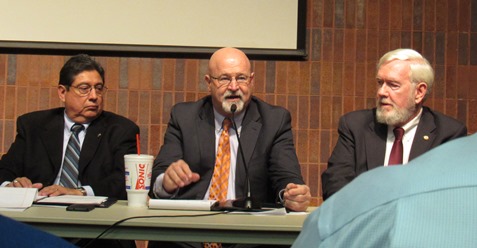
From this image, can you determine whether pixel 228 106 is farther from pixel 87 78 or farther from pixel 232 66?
pixel 87 78

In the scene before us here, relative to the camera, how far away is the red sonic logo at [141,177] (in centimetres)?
272

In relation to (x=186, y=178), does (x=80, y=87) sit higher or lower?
higher

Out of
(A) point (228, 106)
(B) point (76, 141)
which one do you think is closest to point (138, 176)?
(A) point (228, 106)

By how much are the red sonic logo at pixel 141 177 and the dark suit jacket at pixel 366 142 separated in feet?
3.40

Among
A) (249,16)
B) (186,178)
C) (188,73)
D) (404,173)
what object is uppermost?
(249,16)

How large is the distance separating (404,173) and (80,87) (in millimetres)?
3362

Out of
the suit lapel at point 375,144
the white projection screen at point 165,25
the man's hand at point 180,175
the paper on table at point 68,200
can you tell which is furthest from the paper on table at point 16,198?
the white projection screen at point 165,25

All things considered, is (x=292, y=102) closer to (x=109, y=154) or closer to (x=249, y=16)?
(x=249, y=16)

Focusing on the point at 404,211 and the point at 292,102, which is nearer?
the point at 404,211

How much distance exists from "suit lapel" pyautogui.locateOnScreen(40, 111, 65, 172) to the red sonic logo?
99cm

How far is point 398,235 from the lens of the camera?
1.73 ft

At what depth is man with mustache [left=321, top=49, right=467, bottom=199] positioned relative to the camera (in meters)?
3.52

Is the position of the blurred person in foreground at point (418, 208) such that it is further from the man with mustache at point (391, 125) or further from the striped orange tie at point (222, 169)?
the man with mustache at point (391, 125)

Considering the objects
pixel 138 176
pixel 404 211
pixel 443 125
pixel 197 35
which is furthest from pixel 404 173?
pixel 197 35
